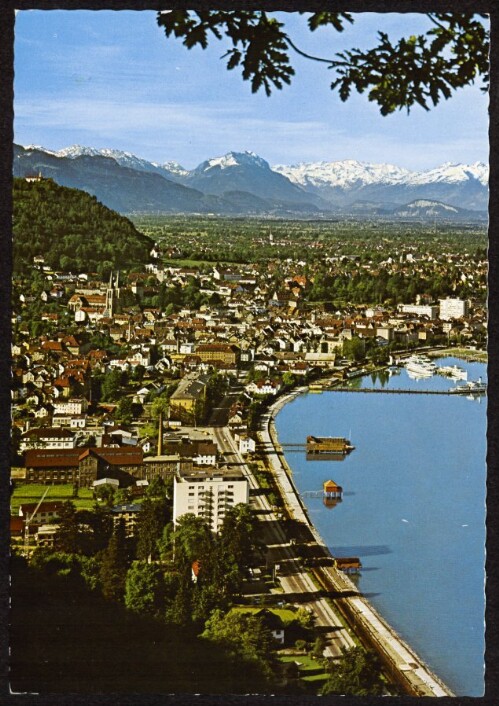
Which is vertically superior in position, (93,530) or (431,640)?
(93,530)

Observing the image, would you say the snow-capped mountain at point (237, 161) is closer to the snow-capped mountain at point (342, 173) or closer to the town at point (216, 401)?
the snow-capped mountain at point (342, 173)

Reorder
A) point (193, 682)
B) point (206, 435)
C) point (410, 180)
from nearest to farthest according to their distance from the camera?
point (193, 682) → point (206, 435) → point (410, 180)

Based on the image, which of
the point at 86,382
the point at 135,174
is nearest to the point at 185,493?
the point at 86,382

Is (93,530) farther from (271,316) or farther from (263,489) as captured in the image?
(271,316)

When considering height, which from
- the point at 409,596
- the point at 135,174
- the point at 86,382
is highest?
the point at 135,174

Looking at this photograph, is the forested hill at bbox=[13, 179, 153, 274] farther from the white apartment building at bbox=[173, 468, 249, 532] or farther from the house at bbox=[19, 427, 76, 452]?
the white apartment building at bbox=[173, 468, 249, 532]

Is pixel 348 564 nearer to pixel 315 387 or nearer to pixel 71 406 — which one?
pixel 315 387

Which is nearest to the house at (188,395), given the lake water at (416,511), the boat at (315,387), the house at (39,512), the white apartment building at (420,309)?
the lake water at (416,511)

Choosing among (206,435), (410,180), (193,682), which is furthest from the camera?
(410,180)
